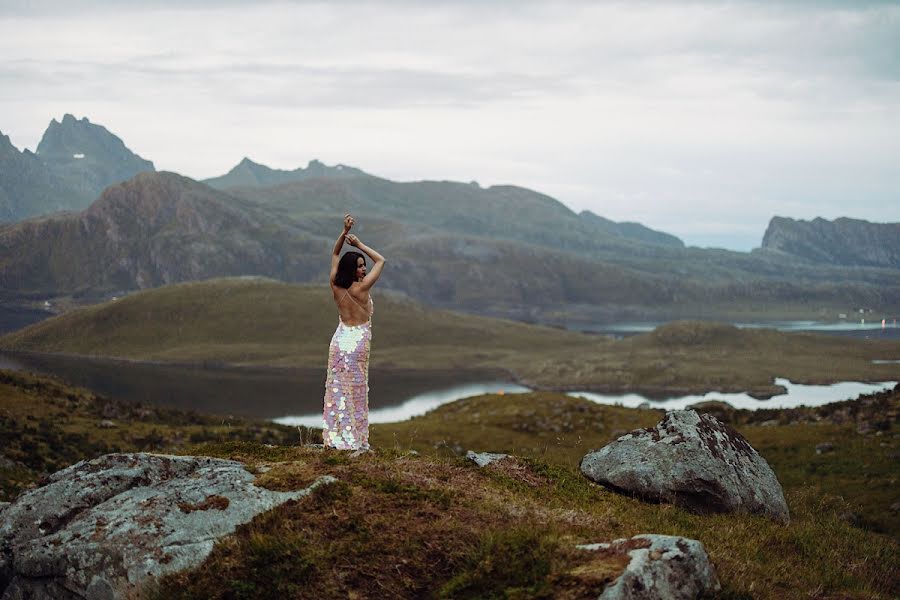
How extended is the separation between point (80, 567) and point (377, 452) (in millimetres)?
7520

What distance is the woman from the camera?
22.2 meters

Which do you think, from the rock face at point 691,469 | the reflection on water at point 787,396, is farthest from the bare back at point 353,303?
the reflection on water at point 787,396

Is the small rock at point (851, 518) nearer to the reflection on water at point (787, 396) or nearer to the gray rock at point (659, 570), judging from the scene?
the gray rock at point (659, 570)

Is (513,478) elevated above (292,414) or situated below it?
above

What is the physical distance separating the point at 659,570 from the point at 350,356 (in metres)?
11.8

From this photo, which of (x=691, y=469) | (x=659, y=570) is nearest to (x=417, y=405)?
(x=691, y=469)

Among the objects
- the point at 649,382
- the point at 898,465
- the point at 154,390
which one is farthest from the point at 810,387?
the point at 898,465

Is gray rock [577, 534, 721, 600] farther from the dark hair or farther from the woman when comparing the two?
the dark hair

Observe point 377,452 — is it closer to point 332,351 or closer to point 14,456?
point 332,351

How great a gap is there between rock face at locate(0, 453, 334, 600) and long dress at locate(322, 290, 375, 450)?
5196 mm

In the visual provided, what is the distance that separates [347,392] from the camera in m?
22.3

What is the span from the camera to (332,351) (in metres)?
23.2

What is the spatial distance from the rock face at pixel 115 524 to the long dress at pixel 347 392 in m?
5.20

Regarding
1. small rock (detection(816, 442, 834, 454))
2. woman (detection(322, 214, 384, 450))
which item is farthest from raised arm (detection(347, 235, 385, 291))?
small rock (detection(816, 442, 834, 454))
